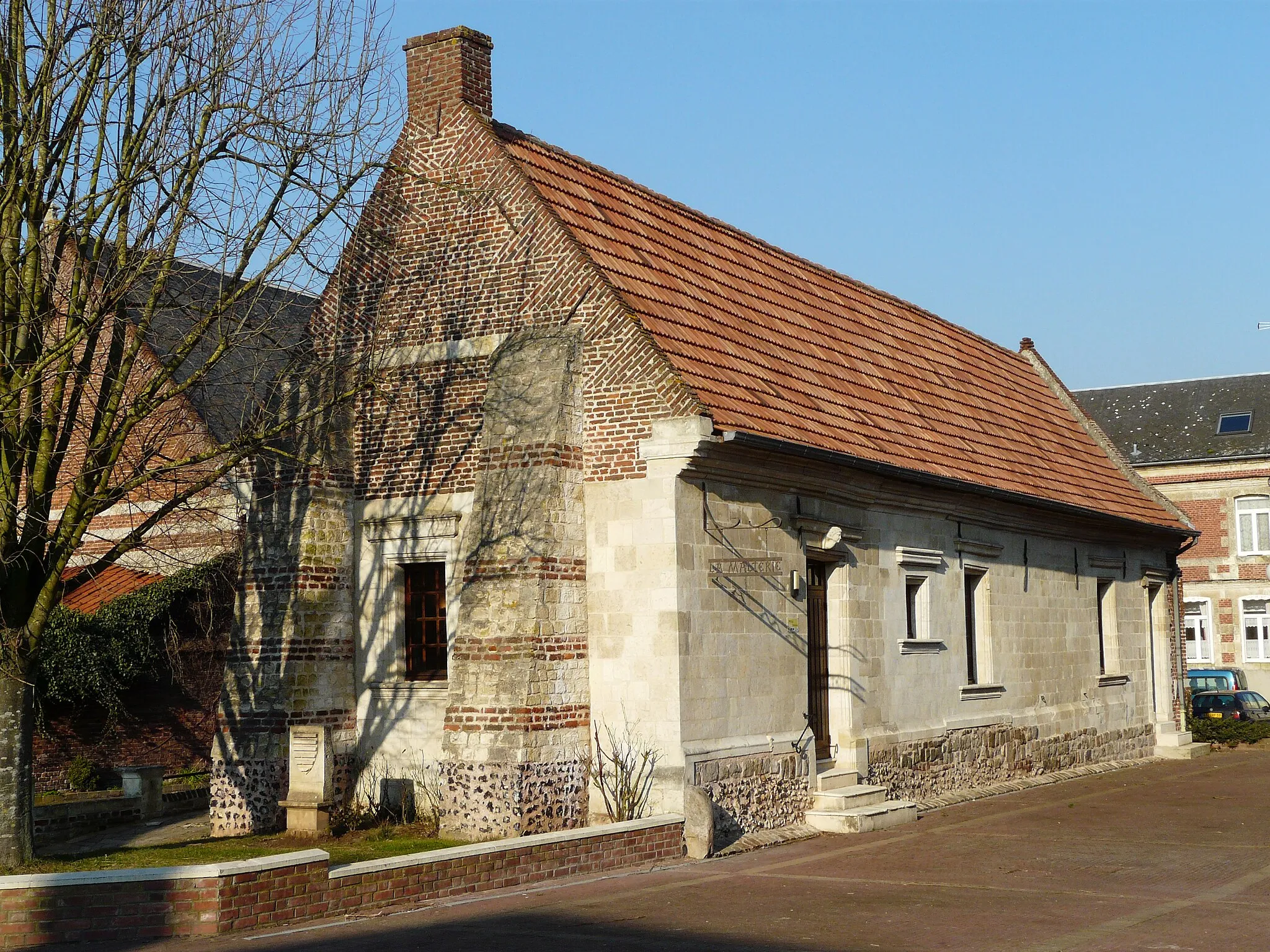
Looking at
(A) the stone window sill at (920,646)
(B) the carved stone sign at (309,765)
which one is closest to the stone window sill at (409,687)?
(B) the carved stone sign at (309,765)

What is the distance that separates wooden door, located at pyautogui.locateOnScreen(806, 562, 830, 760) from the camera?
623 inches

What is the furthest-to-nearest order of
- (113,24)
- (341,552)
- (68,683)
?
1. (68,683)
2. (341,552)
3. (113,24)

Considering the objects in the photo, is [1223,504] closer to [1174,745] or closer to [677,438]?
[1174,745]

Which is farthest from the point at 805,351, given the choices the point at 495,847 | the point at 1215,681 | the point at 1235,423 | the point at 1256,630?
the point at 1256,630

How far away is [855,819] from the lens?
14.9 metres

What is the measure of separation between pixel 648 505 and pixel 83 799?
26.8ft

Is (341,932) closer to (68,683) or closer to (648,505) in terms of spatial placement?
(648,505)

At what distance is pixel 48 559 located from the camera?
12.0m

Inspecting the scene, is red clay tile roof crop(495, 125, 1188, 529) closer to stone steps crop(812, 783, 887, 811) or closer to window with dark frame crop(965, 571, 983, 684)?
window with dark frame crop(965, 571, 983, 684)

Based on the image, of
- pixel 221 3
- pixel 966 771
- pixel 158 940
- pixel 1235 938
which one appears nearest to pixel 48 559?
pixel 158 940

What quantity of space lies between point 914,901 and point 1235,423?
1458 inches

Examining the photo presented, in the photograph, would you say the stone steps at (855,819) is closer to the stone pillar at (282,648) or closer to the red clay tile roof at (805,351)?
the red clay tile roof at (805,351)

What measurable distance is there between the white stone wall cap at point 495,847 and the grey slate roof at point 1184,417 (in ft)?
115

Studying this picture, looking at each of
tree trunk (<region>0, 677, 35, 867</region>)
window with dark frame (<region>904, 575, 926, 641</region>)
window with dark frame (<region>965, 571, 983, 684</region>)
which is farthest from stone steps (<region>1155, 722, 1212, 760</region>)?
tree trunk (<region>0, 677, 35, 867</region>)
